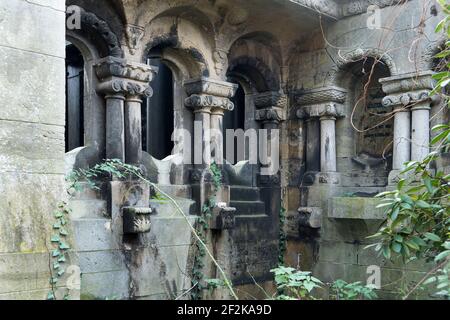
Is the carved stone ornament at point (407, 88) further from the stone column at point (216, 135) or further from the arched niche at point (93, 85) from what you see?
the arched niche at point (93, 85)

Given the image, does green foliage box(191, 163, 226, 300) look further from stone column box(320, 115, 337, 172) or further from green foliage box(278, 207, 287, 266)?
stone column box(320, 115, 337, 172)

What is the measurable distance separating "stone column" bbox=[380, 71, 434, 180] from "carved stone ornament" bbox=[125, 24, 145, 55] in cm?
274

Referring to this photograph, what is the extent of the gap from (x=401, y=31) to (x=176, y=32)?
2.51 m

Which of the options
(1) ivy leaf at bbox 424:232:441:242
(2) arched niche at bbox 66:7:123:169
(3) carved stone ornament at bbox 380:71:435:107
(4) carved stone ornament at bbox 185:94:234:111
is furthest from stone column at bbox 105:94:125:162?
(1) ivy leaf at bbox 424:232:441:242

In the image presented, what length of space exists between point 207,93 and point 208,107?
16 centimetres

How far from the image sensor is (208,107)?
6.11 m

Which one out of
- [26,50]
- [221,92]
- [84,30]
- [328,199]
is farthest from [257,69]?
[26,50]

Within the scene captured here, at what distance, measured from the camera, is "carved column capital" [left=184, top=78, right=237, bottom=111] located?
6.04m

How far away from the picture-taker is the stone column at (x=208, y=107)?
19.9 feet

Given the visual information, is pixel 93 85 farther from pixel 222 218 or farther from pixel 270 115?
pixel 270 115

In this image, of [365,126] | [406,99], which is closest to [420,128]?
[406,99]
